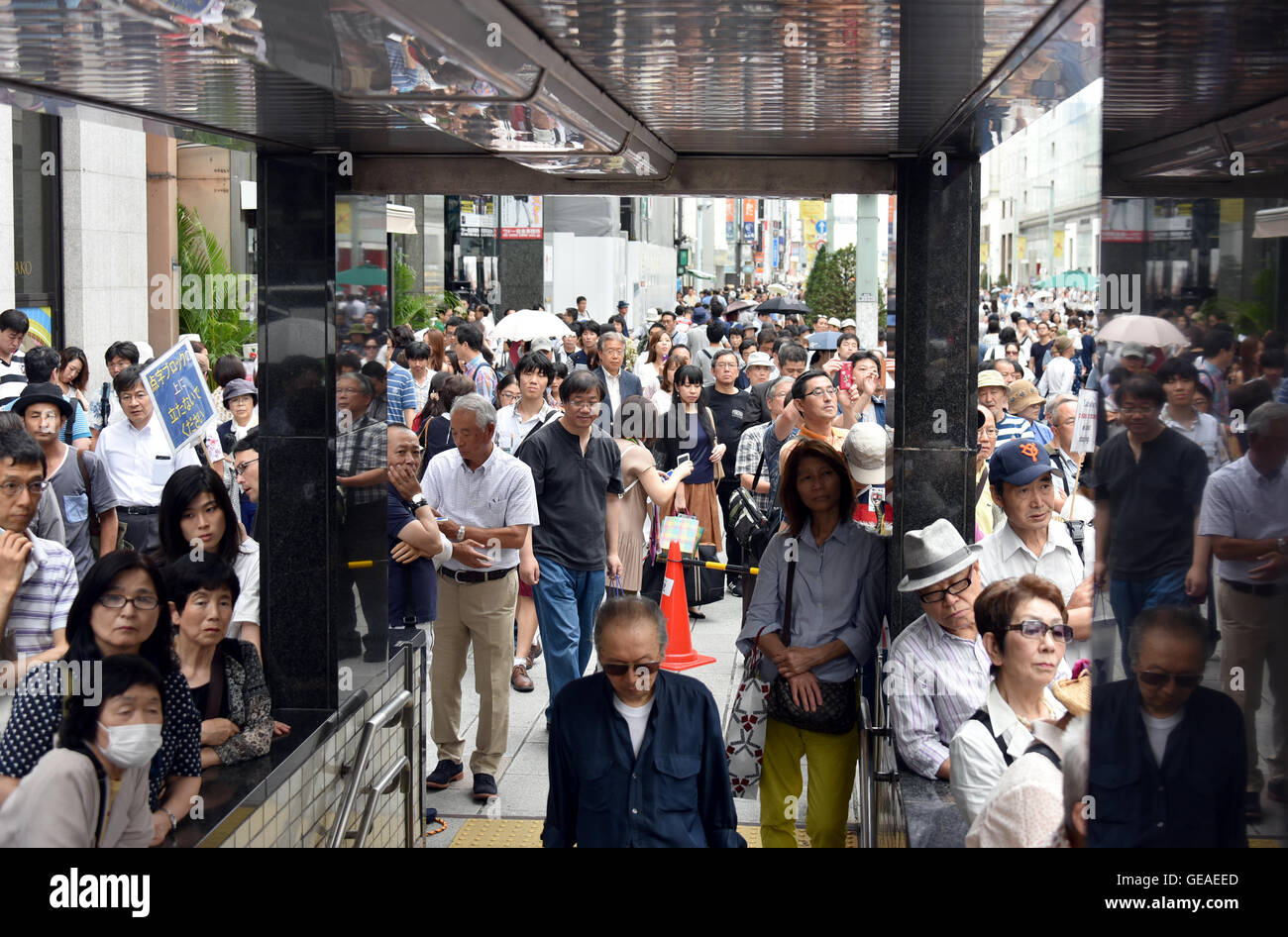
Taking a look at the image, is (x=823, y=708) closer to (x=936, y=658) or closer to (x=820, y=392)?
(x=936, y=658)

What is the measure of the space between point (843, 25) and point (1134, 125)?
93 centimetres

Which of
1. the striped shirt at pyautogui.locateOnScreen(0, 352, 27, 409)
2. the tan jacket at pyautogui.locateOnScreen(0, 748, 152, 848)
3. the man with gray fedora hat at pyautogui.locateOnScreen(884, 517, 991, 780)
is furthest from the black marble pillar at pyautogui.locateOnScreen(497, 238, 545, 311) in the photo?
the tan jacket at pyautogui.locateOnScreen(0, 748, 152, 848)

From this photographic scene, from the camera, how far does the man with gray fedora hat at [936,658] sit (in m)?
4.96

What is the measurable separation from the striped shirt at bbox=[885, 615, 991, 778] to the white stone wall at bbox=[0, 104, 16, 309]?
1212 cm

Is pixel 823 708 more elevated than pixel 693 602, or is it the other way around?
pixel 823 708

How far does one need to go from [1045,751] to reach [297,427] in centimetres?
332

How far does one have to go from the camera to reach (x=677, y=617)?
9.55 m

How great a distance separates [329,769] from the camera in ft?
18.5

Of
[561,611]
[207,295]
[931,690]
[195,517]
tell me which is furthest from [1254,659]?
[207,295]

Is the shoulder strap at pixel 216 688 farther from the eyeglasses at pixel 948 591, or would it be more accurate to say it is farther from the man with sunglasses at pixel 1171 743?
the man with sunglasses at pixel 1171 743

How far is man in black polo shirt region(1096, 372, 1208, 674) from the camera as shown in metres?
2.68

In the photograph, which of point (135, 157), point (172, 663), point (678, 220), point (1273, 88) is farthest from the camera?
point (678, 220)
